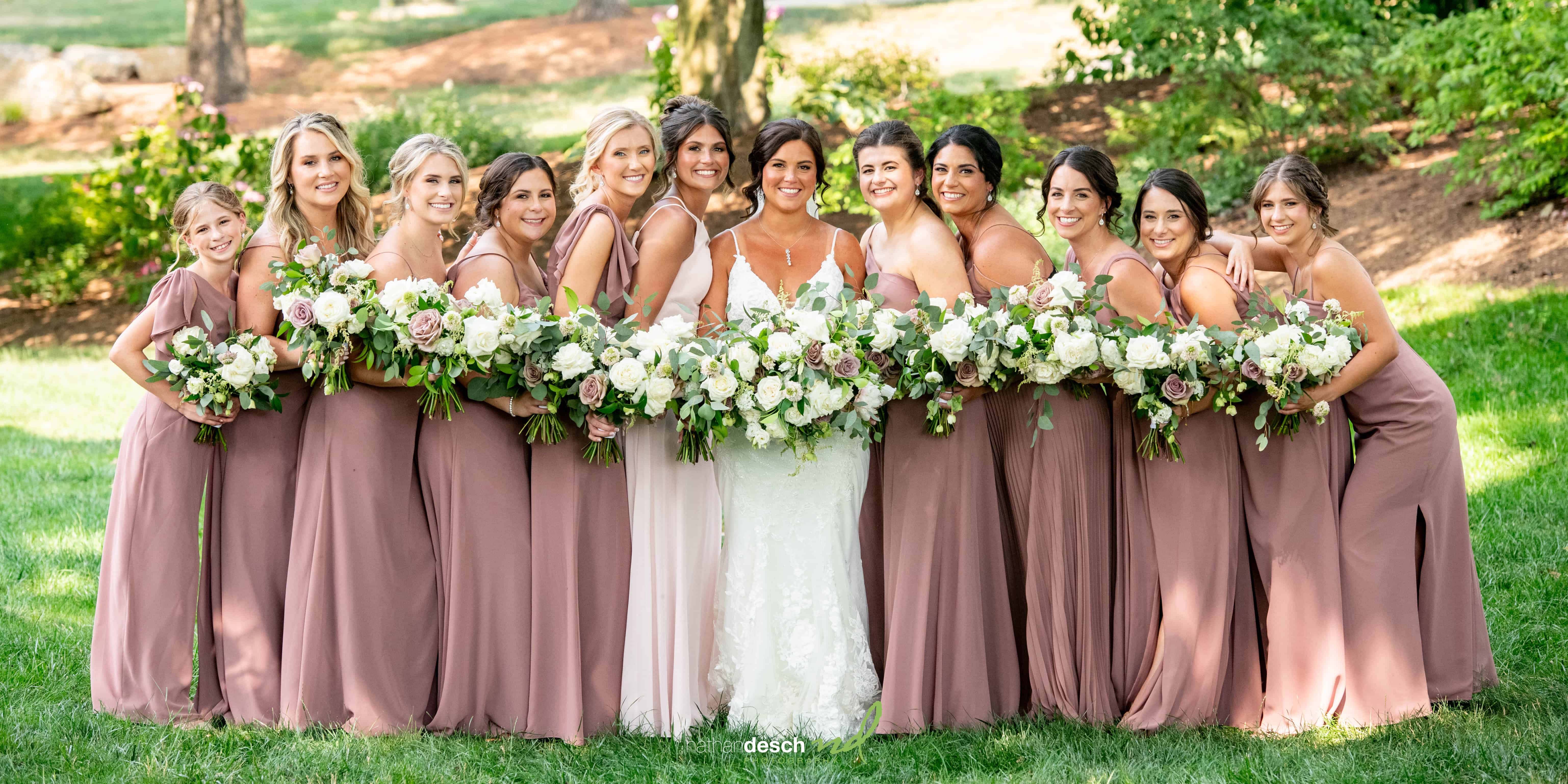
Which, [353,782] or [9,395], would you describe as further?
[9,395]

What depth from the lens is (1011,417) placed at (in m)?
5.31

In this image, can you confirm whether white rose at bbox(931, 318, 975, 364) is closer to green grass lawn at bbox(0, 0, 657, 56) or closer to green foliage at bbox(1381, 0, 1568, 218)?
green foliage at bbox(1381, 0, 1568, 218)

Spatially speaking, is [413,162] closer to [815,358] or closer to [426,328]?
[426,328]

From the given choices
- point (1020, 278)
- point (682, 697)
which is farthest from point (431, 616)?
point (1020, 278)

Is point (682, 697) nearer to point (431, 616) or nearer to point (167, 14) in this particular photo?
point (431, 616)

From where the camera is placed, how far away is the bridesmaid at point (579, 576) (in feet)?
16.5

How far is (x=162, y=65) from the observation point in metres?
29.4

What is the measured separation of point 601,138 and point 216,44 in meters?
21.1

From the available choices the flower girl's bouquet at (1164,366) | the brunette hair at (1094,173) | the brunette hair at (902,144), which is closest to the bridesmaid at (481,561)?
the brunette hair at (902,144)

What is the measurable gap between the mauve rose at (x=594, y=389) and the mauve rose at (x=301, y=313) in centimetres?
108

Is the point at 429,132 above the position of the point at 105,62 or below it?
below

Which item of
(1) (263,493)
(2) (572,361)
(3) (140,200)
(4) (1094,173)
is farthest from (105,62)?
(4) (1094,173)

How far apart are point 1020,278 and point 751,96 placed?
10258 millimetres

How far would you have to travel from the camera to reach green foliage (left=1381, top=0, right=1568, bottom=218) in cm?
1016
